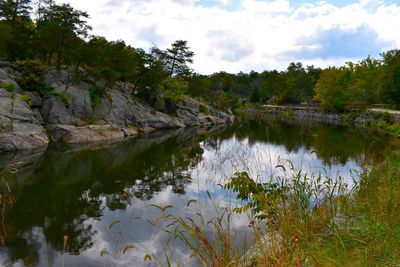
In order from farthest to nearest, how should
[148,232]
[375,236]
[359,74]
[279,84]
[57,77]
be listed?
1. [279,84]
2. [359,74]
3. [57,77]
4. [148,232]
5. [375,236]

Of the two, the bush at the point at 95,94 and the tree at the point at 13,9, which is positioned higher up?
the tree at the point at 13,9

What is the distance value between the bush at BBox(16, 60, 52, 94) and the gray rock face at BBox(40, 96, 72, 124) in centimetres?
138

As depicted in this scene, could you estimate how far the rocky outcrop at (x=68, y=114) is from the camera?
87.4ft

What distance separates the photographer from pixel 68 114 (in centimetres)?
3328

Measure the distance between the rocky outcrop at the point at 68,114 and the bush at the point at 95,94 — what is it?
0.20 m

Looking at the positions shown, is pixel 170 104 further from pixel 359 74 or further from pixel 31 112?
pixel 359 74

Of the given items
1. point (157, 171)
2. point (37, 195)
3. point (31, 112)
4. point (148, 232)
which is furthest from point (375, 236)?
point (31, 112)

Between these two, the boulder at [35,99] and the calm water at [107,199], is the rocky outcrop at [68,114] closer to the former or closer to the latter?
the boulder at [35,99]

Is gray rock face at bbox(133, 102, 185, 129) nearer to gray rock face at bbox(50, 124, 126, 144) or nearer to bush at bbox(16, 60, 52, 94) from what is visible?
gray rock face at bbox(50, 124, 126, 144)

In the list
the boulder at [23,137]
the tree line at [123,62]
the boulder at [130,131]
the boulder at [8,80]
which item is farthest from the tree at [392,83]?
the boulder at [8,80]

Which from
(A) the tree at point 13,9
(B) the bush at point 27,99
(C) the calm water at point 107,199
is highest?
(A) the tree at point 13,9

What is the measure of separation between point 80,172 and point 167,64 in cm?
4359

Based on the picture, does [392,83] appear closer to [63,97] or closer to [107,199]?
[63,97]

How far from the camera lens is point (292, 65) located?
511ft
